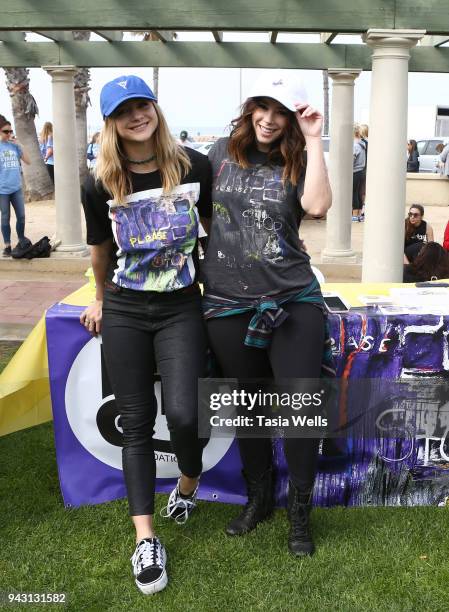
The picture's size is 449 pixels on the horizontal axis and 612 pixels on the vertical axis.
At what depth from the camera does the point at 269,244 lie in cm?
269

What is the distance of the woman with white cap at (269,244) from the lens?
8.62ft

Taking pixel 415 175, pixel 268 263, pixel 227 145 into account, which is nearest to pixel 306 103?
pixel 227 145

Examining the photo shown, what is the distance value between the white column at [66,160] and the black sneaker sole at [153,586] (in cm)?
731

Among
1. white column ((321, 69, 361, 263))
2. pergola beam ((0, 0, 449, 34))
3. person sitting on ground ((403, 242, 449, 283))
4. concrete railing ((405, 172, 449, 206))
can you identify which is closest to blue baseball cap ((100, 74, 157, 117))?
person sitting on ground ((403, 242, 449, 283))

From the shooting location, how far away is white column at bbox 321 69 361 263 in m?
9.12

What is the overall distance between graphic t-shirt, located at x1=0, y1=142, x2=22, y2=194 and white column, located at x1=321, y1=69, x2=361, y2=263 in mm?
3929

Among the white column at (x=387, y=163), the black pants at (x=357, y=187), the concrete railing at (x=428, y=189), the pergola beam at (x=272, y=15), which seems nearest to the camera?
the pergola beam at (x=272, y=15)

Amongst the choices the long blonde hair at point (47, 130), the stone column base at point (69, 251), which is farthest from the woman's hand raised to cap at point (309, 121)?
the long blonde hair at point (47, 130)

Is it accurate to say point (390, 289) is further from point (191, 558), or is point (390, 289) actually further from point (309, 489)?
point (191, 558)

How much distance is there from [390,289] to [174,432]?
58.3 inches

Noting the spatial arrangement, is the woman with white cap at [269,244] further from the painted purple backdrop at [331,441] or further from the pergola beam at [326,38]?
the pergola beam at [326,38]

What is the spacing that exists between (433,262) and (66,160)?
5.76 metres

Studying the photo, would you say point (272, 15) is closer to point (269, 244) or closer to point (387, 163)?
point (387, 163)

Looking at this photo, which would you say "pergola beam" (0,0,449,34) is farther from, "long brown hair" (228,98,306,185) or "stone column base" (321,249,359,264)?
"stone column base" (321,249,359,264)
